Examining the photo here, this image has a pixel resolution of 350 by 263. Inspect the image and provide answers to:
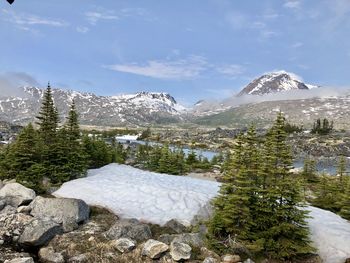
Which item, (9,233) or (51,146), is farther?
(51,146)

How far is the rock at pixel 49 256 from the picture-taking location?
17.1m

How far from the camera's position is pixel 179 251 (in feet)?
57.4

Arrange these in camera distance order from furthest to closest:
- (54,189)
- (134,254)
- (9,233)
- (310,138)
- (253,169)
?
1. (310,138)
2. (54,189)
3. (253,169)
4. (9,233)
5. (134,254)

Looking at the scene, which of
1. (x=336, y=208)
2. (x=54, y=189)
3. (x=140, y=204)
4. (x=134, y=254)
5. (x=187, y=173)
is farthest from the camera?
(x=187, y=173)

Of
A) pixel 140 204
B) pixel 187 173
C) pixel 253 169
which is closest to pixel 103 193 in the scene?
pixel 140 204

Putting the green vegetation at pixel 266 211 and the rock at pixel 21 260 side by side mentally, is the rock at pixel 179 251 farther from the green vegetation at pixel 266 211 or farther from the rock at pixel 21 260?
the rock at pixel 21 260

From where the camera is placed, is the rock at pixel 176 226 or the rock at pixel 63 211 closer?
the rock at pixel 63 211

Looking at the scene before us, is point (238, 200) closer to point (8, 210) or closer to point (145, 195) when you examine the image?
point (145, 195)

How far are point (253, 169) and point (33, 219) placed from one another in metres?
12.2

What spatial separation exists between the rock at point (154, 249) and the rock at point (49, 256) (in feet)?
12.4

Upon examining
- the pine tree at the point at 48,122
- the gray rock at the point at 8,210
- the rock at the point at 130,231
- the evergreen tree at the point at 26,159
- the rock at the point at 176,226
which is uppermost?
the pine tree at the point at 48,122

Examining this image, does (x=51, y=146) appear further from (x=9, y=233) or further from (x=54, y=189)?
(x=9, y=233)

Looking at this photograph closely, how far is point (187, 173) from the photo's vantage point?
5500 cm

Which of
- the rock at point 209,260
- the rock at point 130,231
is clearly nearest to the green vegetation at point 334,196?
the rock at point 209,260
